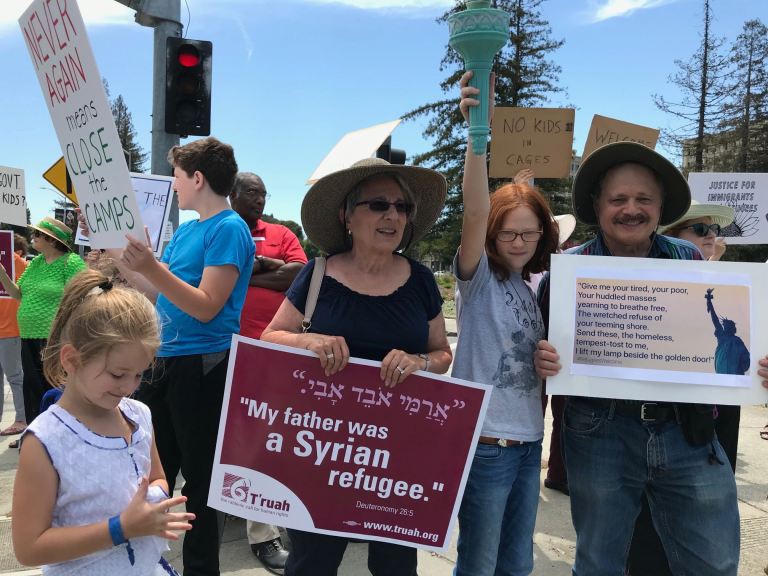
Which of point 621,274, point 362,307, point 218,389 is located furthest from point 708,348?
point 218,389

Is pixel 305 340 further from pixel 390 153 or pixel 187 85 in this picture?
pixel 187 85

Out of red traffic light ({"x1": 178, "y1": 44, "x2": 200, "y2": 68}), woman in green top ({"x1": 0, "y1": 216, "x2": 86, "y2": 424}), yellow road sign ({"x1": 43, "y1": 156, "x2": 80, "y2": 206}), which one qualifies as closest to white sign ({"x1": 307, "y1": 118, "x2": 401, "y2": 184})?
red traffic light ({"x1": 178, "y1": 44, "x2": 200, "y2": 68})

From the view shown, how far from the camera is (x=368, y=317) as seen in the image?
2.02 meters

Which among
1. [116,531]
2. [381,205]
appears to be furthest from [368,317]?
[116,531]

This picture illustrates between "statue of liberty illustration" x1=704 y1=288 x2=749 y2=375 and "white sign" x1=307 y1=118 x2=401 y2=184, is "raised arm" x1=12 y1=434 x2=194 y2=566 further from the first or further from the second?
"white sign" x1=307 y1=118 x2=401 y2=184

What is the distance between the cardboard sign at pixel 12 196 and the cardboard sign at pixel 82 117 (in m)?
5.25

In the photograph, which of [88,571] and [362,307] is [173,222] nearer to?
[362,307]

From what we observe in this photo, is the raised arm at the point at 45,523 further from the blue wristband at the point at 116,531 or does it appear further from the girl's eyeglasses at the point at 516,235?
the girl's eyeglasses at the point at 516,235

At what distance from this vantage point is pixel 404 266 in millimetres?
2203

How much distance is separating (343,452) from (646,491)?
1.06m

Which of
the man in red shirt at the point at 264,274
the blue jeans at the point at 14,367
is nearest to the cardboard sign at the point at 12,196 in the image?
the blue jeans at the point at 14,367

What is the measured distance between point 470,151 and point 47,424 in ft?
4.64

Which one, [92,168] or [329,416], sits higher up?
[92,168]

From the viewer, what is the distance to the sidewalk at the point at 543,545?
3150 mm
